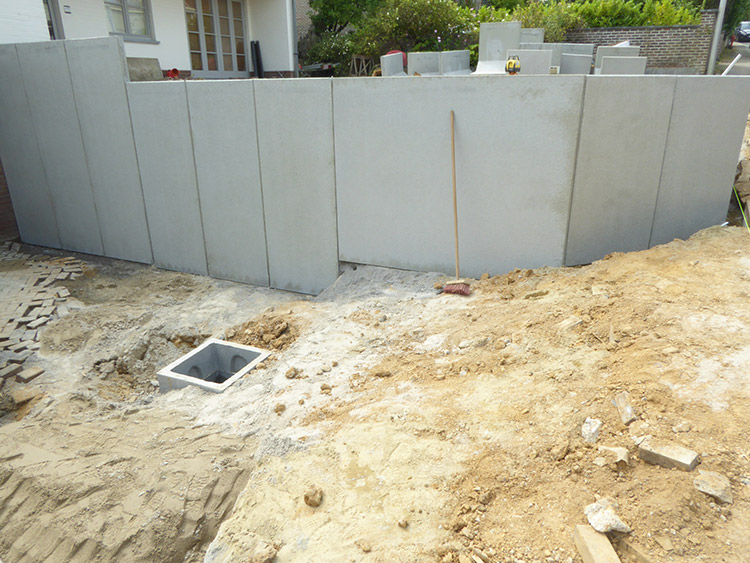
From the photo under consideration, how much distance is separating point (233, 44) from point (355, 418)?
42.8 ft

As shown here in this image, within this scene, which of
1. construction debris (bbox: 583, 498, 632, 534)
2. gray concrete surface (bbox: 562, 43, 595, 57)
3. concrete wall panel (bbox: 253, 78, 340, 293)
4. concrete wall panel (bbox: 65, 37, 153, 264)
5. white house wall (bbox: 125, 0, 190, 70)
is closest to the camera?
construction debris (bbox: 583, 498, 632, 534)

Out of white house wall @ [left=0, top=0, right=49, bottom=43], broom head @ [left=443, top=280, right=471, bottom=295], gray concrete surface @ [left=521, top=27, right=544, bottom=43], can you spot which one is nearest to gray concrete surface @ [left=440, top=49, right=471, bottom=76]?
gray concrete surface @ [left=521, top=27, right=544, bottom=43]

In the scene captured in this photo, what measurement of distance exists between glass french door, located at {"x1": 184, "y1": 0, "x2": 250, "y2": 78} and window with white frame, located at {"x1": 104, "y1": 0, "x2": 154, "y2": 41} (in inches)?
47.6

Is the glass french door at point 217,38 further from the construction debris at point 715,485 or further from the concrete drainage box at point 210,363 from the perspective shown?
the construction debris at point 715,485

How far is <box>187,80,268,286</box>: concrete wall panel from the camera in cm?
737

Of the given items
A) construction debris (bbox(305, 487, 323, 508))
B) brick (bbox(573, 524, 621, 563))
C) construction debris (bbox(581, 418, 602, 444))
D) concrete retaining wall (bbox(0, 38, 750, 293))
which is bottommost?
construction debris (bbox(305, 487, 323, 508))

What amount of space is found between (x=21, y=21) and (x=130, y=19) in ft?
8.73

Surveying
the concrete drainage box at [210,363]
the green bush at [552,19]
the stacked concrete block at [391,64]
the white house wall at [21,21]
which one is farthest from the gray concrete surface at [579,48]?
the concrete drainage box at [210,363]

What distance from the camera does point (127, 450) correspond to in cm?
409

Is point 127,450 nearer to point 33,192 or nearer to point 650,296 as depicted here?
point 650,296

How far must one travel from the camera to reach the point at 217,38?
44.7 ft

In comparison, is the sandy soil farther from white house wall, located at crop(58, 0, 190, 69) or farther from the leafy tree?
the leafy tree

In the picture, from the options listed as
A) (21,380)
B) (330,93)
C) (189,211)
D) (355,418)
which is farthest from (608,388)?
(189,211)

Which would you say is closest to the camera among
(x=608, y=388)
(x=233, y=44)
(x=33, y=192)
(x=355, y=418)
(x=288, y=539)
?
(x=288, y=539)
